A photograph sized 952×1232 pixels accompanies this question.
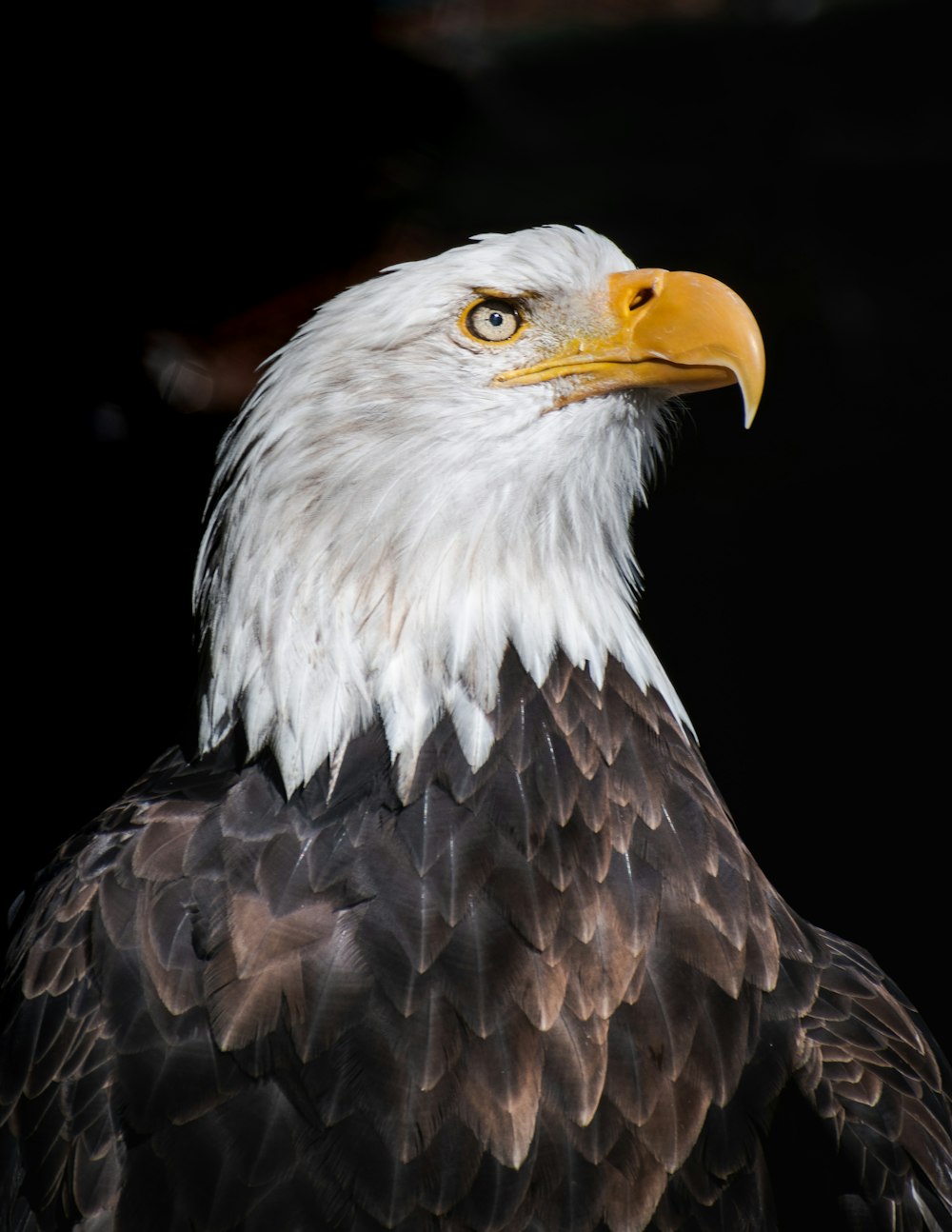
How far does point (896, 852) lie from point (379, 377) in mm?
2443

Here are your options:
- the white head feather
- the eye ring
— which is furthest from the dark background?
the eye ring

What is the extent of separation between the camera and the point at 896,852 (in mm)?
3549

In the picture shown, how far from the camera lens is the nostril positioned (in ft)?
A: 6.20

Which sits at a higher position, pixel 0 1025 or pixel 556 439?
pixel 556 439

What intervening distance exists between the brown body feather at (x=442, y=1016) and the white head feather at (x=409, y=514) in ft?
0.20

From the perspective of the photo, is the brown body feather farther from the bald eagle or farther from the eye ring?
the eye ring

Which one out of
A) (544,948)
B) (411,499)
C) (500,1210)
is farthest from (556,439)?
(500,1210)

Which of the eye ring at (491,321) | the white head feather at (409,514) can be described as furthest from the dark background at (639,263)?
the eye ring at (491,321)

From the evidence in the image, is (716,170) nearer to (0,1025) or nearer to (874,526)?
(874,526)

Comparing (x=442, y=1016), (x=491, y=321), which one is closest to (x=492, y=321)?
(x=491, y=321)

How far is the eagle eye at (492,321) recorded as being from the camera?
1884 millimetres

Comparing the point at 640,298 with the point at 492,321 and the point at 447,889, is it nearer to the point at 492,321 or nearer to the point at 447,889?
the point at 492,321

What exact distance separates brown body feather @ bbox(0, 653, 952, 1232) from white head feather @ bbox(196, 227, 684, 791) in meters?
0.06

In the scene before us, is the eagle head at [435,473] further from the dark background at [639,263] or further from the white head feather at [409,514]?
the dark background at [639,263]
